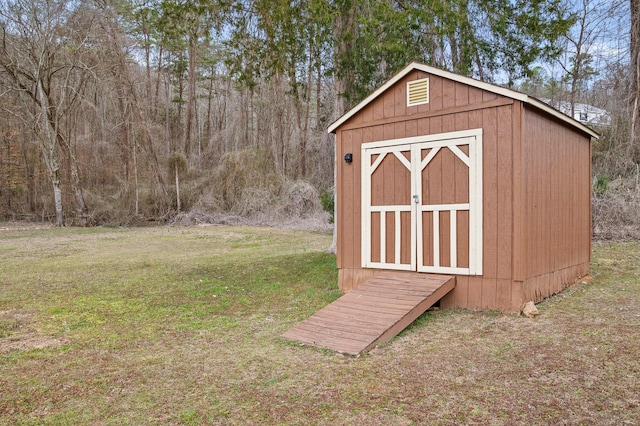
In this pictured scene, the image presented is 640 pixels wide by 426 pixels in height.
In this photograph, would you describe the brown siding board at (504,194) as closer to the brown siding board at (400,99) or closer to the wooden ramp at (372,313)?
the wooden ramp at (372,313)

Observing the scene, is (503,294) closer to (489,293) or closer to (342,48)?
(489,293)

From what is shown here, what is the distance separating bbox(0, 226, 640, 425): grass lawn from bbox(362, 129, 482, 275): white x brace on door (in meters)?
0.71

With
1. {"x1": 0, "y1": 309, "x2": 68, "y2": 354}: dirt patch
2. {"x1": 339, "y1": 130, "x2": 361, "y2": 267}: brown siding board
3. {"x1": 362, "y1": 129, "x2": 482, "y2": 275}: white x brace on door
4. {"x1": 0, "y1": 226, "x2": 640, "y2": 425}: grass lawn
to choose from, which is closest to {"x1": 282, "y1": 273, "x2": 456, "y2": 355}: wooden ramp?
{"x1": 0, "y1": 226, "x2": 640, "y2": 425}: grass lawn

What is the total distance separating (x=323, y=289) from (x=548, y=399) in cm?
377

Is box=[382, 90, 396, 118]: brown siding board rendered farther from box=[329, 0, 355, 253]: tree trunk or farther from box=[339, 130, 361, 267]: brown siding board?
box=[329, 0, 355, 253]: tree trunk

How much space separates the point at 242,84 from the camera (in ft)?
42.2

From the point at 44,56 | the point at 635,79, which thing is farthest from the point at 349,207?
the point at 44,56

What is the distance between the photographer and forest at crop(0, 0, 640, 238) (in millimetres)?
8016

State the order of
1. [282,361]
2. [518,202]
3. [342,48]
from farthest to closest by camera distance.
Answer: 1. [342,48]
2. [518,202]
3. [282,361]

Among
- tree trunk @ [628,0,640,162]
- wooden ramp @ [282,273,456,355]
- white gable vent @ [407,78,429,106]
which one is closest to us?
wooden ramp @ [282,273,456,355]

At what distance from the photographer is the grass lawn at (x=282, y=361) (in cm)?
268

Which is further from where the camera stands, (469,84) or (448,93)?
(448,93)

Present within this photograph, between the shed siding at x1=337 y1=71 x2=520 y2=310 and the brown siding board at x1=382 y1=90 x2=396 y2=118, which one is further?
the brown siding board at x1=382 y1=90 x2=396 y2=118

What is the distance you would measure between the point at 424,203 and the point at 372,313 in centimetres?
146
